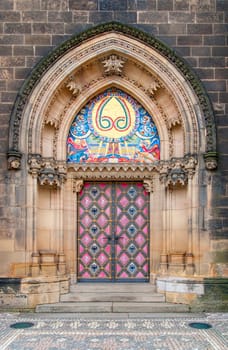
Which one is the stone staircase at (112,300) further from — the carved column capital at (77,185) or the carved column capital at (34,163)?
the carved column capital at (34,163)

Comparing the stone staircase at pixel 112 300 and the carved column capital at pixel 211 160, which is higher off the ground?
the carved column capital at pixel 211 160

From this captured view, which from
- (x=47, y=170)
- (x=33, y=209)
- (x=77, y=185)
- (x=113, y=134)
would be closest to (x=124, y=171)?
(x=113, y=134)

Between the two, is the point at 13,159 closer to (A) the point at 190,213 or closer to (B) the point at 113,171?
(B) the point at 113,171

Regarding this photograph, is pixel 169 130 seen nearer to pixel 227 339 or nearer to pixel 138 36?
pixel 138 36

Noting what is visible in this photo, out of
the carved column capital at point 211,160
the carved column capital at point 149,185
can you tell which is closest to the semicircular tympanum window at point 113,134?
the carved column capital at point 149,185

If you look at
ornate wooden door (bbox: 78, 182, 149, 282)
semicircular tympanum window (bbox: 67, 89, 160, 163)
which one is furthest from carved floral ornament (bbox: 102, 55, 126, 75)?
ornate wooden door (bbox: 78, 182, 149, 282)

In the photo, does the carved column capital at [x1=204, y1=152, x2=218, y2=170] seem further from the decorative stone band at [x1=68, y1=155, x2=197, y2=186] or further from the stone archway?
the decorative stone band at [x1=68, y1=155, x2=197, y2=186]

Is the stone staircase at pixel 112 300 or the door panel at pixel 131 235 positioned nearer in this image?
the stone staircase at pixel 112 300

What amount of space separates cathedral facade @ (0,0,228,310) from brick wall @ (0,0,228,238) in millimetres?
22

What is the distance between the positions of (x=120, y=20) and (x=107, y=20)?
29cm

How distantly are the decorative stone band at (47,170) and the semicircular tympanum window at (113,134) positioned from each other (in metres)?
0.47

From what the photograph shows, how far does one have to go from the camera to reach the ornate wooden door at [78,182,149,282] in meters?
10.7

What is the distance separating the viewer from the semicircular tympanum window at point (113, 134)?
35.4 feet

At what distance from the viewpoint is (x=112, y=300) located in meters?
9.89
